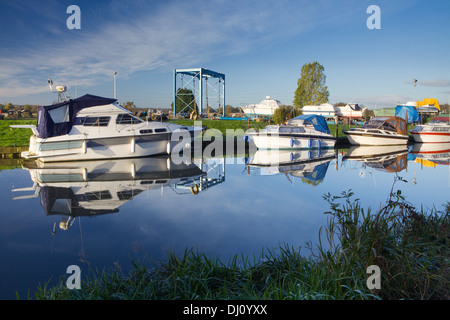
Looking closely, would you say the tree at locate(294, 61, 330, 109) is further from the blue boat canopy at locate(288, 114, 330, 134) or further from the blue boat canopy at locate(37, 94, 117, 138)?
the blue boat canopy at locate(37, 94, 117, 138)

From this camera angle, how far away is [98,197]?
32.2 feet

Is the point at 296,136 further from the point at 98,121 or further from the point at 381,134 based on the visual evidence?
the point at 98,121

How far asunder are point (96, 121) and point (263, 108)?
3579 cm

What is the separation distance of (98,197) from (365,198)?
8422mm

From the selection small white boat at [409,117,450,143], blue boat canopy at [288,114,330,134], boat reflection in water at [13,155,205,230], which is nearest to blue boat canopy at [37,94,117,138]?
boat reflection in water at [13,155,205,230]

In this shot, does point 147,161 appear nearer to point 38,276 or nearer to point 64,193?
point 64,193

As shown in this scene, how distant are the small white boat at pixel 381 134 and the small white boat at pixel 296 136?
4184 millimetres

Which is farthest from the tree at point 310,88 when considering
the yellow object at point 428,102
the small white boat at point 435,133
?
the yellow object at point 428,102

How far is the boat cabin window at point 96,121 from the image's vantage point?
55.3 ft

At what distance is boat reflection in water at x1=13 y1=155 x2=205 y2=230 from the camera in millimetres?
8912

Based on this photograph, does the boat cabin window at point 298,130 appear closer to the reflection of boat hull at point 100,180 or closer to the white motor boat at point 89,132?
the reflection of boat hull at point 100,180

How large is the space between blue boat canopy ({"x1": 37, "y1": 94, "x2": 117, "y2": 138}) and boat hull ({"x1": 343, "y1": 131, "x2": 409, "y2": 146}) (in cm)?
2144

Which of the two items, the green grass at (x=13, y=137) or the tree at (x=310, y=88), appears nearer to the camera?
the green grass at (x=13, y=137)

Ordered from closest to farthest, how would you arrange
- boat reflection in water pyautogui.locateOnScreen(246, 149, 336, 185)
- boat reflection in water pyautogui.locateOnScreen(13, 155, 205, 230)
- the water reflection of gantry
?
1. boat reflection in water pyautogui.locateOnScreen(13, 155, 205, 230)
2. the water reflection of gantry
3. boat reflection in water pyautogui.locateOnScreen(246, 149, 336, 185)
